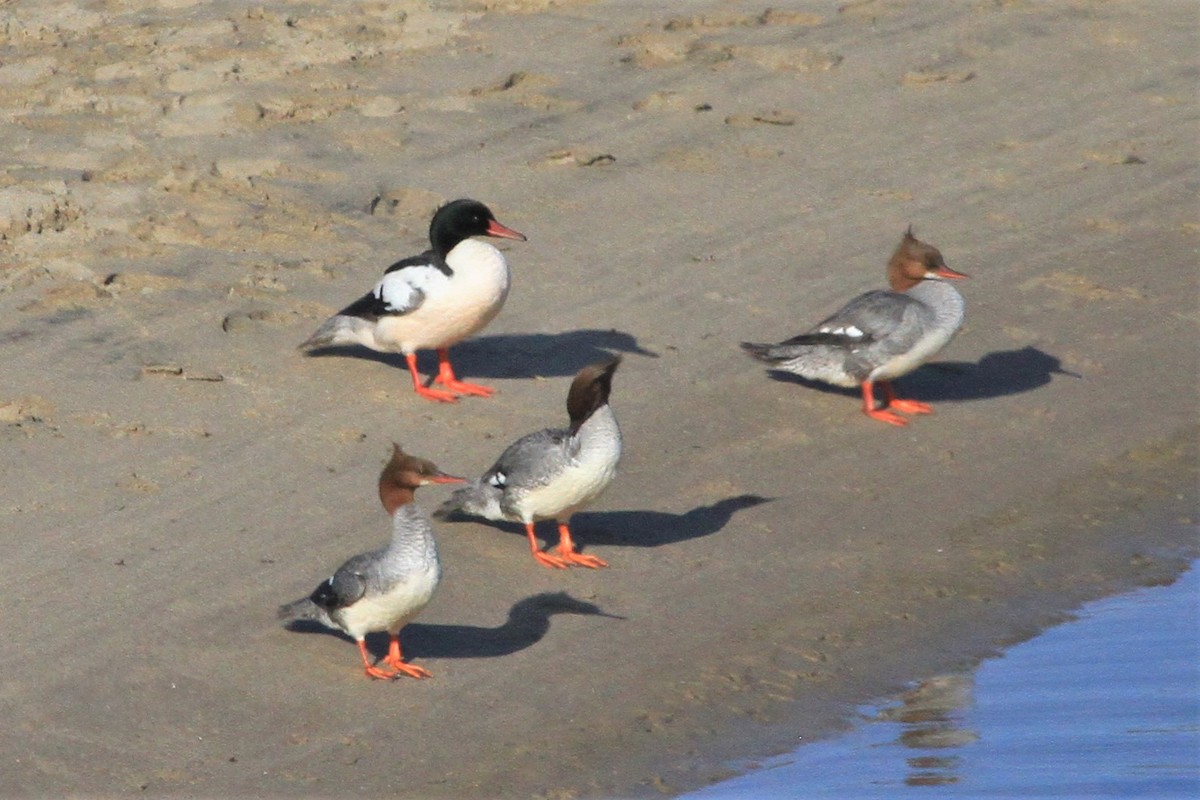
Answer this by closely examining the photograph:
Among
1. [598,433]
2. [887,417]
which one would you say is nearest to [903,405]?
[887,417]

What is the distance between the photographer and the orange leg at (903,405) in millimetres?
9766

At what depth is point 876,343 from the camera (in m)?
9.56

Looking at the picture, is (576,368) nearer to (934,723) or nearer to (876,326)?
(876,326)

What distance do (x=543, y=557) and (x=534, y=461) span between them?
390 mm

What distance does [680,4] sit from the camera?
13.9 meters

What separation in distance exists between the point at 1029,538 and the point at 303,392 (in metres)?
3.32

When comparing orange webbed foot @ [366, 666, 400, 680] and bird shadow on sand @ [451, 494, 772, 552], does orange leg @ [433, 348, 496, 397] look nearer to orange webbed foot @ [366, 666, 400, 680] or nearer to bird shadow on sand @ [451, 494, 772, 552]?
bird shadow on sand @ [451, 494, 772, 552]

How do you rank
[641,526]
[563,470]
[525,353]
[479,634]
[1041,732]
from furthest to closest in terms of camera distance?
[525,353] < [641,526] < [563,470] < [479,634] < [1041,732]

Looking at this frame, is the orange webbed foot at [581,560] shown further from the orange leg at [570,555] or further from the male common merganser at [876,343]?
the male common merganser at [876,343]

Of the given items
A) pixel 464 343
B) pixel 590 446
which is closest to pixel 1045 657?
pixel 590 446

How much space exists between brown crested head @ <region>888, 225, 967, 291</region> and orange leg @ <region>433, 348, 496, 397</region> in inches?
81.3

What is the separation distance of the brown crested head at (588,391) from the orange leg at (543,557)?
17.7 inches

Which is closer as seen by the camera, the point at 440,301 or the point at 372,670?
the point at 372,670

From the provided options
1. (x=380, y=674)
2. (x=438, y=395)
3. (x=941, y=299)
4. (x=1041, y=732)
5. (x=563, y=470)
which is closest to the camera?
(x=380, y=674)
